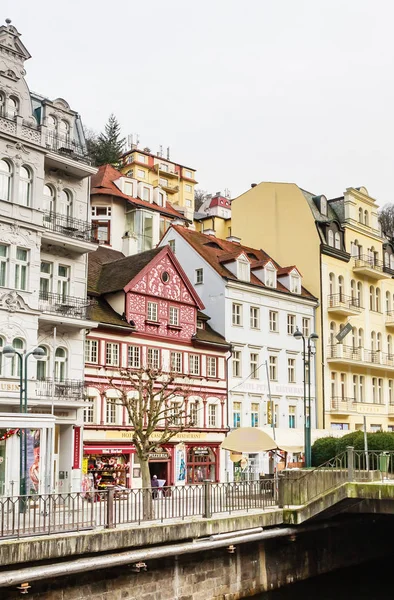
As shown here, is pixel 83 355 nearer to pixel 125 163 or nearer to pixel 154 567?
pixel 154 567

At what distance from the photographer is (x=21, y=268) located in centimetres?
3231

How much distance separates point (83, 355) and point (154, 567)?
52.3ft

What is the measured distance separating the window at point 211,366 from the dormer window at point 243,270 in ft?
18.3

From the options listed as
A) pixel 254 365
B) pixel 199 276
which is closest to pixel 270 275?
pixel 199 276

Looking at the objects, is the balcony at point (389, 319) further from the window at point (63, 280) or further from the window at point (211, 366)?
the window at point (63, 280)

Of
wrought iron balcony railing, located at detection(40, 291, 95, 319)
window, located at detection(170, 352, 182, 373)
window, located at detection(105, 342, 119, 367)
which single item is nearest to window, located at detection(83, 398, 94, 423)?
window, located at detection(105, 342, 119, 367)

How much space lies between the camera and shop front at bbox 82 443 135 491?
3609 cm

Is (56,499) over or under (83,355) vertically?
under

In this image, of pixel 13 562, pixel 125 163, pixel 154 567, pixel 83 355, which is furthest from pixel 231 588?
pixel 125 163

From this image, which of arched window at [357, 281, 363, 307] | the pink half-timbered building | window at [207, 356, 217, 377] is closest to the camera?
the pink half-timbered building

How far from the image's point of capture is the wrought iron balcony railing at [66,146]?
114ft

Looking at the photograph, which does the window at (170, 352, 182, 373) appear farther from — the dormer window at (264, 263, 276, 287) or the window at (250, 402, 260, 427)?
the dormer window at (264, 263, 276, 287)

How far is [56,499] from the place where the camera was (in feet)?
64.4

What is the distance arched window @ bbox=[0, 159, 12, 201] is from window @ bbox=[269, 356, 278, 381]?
2172 centimetres
